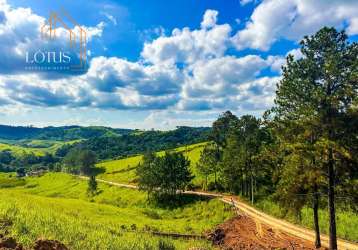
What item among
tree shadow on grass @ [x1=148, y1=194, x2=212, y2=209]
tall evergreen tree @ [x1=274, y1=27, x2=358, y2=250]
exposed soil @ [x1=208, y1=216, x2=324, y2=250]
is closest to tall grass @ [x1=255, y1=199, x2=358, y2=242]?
exposed soil @ [x1=208, y1=216, x2=324, y2=250]

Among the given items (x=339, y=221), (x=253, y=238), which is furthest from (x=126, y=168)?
(x=253, y=238)

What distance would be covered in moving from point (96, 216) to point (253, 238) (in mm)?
19726

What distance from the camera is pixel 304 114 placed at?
2783cm

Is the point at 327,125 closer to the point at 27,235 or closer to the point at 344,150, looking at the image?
the point at 344,150

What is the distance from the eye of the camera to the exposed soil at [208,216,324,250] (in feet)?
104

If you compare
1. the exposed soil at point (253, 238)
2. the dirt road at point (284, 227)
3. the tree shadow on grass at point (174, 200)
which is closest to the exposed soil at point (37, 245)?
the exposed soil at point (253, 238)

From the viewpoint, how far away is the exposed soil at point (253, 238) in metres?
31.8

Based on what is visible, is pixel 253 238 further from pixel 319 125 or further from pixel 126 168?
pixel 126 168

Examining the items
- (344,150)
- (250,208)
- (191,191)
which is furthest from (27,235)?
(191,191)

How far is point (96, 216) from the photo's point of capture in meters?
42.4

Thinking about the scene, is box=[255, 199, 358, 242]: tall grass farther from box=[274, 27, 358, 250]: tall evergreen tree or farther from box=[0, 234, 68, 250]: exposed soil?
box=[0, 234, 68, 250]: exposed soil

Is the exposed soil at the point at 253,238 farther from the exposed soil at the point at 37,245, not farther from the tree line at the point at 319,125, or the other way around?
the exposed soil at the point at 37,245

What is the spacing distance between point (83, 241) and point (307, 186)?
66.3ft

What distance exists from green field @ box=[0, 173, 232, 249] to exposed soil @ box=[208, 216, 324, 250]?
11.7 ft
